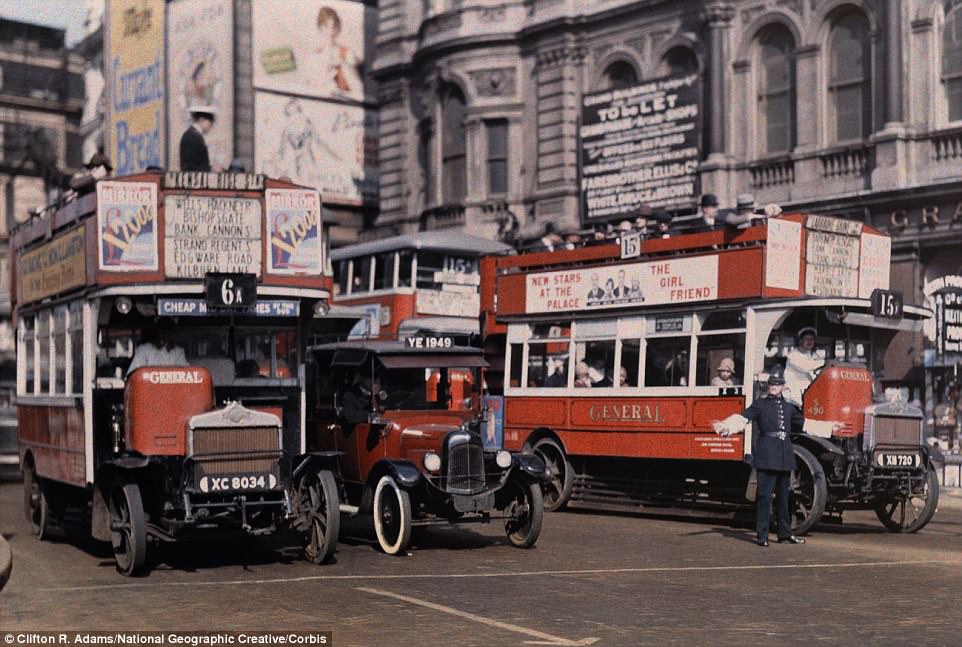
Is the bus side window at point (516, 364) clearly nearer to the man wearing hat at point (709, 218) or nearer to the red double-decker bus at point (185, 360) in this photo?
the man wearing hat at point (709, 218)

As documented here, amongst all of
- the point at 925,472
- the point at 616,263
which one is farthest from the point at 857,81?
the point at 925,472

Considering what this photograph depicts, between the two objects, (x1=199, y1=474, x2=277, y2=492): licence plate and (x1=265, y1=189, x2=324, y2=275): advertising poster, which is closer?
(x1=199, y1=474, x2=277, y2=492): licence plate

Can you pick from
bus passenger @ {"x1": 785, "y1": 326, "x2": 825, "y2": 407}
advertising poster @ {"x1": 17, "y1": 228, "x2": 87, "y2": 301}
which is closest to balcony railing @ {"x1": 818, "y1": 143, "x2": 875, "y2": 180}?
bus passenger @ {"x1": 785, "y1": 326, "x2": 825, "y2": 407}

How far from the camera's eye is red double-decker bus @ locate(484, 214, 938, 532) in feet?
57.2

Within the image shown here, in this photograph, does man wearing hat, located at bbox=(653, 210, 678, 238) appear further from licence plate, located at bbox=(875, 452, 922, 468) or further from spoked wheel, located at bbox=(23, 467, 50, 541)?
spoked wheel, located at bbox=(23, 467, 50, 541)

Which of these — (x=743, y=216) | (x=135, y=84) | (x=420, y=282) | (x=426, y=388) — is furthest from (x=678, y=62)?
(x=135, y=84)

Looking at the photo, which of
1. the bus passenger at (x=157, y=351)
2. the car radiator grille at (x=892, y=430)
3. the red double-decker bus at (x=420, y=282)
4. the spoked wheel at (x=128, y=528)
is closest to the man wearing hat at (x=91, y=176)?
the bus passenger at (x=157, y=351)

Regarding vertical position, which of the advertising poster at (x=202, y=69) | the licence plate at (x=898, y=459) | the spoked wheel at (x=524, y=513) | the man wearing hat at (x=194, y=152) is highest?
the advertising poster at (x=202, y=69)

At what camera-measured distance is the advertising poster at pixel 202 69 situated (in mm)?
44812

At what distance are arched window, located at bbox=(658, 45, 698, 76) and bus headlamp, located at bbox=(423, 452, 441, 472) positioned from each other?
20.7 meters

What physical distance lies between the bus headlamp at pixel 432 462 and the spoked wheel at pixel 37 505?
4.89 metres

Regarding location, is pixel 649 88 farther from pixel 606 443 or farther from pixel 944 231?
pixel 606 443

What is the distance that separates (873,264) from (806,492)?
3.47 m

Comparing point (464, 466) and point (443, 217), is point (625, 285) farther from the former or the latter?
point (443, 217)
